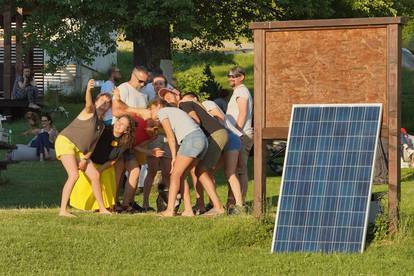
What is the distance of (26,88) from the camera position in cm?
3170

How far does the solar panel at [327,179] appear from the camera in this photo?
11.1 meters

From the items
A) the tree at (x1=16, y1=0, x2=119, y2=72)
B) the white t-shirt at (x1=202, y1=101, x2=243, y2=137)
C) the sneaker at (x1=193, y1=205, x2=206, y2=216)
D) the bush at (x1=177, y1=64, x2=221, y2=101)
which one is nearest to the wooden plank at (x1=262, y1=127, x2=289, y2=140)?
the sneaker at (x1=193, y1=205, x2=206, y2=216)

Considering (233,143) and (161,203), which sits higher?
(233,143)

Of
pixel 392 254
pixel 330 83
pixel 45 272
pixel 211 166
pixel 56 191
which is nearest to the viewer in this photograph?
pixel 45 272

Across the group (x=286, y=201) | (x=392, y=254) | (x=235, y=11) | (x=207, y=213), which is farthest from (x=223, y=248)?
(x=235, y=11)

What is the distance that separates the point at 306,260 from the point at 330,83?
209cm

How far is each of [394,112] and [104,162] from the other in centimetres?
381

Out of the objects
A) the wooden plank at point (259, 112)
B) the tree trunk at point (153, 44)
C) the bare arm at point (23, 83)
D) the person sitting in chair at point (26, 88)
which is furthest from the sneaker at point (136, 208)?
the bare arm at point (23, 83)

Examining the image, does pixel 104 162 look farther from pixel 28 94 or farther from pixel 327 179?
pixel 28 94

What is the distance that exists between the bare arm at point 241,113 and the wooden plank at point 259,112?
85.2 inches

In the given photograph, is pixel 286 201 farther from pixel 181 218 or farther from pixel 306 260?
pixel 181 218

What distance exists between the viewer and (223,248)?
11.2m

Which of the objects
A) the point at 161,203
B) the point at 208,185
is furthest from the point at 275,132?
the point at 161,203

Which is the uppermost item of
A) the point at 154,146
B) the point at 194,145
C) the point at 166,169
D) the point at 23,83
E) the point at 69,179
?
the point at 194,145
